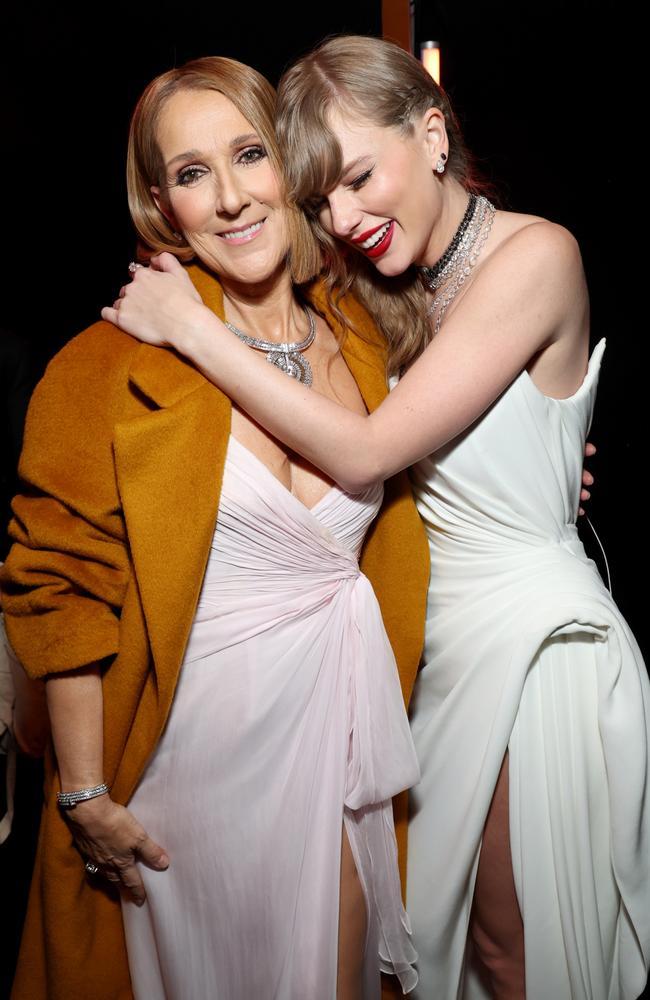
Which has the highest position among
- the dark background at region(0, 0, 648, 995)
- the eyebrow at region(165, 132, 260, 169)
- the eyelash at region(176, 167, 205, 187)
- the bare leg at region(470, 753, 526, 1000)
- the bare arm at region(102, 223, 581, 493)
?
the dark background at region(0, 0, 648, 995)

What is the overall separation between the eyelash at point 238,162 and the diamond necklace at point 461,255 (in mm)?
461

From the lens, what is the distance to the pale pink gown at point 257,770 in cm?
167

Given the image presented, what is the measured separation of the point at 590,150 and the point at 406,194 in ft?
4.51

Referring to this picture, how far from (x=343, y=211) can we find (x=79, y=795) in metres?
1.21

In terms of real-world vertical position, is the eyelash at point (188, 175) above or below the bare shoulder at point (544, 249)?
above

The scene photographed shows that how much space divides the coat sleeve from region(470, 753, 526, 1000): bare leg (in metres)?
0.89

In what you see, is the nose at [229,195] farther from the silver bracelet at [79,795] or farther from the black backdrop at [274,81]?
the silver bracelet at [79,795]

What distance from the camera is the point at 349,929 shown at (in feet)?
5.82

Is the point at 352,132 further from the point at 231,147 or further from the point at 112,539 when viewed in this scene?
the point at 112,539

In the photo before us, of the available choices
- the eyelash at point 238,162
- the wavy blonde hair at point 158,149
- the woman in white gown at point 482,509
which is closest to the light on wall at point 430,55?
the woman in white gown at point 482,509

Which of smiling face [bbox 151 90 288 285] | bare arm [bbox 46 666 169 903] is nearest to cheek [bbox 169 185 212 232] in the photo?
smiling face [bbox 151 90 288 285]

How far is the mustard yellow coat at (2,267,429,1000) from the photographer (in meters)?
1.56

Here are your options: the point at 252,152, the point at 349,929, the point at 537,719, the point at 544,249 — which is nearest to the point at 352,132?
the point at 252,152

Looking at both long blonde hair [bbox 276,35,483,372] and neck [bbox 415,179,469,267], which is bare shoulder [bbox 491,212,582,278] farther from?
long blonde hair [bbox 276,35,483,372]
